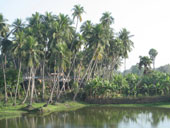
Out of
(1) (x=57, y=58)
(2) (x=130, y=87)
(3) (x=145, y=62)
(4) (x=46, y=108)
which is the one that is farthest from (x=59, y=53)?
(3) (x=145, y=62)

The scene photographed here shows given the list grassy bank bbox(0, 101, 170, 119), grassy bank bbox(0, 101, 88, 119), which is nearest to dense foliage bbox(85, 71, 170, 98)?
grassy bank bbox(0, 101, 170, 119)

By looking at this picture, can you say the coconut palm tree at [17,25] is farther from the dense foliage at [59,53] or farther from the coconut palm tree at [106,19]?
the coconut palm tree at [106,19]

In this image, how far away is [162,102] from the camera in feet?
158

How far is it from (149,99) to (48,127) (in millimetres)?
27340

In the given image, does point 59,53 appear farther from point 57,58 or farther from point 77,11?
point 77,11

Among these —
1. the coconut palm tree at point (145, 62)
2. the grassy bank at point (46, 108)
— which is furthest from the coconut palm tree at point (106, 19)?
the grassy bank at point (46, 108)

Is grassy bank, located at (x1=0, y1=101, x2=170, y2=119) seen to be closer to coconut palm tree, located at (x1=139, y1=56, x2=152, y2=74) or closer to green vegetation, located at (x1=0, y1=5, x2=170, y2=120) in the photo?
green vegetation, located at (x1=0, y1=5, x2=170, y2=120)

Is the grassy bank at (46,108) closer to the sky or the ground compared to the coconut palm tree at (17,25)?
closer to the ground

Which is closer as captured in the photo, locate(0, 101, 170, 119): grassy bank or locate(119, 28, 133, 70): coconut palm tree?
locate(0, 101, 170, 119): grassy bank

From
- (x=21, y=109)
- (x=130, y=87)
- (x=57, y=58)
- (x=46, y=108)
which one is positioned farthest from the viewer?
(x=130, y=87)

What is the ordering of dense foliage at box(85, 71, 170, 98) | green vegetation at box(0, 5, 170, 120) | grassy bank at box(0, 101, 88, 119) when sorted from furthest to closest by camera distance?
dense foliage at box(85, 71, 170, 98)
green vegetation at box(0, 5, 170, 120)
grassy bank at box(0, 101, 88, 119)

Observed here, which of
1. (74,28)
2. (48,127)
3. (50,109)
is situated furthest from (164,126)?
(74,28)

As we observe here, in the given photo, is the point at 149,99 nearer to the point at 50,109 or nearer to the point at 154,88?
the point at 154,88

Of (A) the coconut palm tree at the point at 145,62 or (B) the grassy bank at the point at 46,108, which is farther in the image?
(A) the coconut palm tree at the point at 145,62
